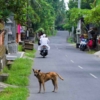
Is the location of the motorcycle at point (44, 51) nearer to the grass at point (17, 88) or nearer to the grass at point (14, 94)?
the grass at point (17, 88)

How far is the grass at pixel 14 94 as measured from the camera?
13.7m

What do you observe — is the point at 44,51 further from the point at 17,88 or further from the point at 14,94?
the point at 14,94

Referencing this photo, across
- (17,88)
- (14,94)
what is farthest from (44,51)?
(14,94)

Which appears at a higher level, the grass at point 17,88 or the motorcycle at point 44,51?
the grass at point 17,88

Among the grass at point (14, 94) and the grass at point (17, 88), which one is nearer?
the grass at point (14, 94)

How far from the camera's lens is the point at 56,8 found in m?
119

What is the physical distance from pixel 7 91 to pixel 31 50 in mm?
28169

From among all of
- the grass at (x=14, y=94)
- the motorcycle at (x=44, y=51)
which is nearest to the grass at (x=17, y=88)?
the grass at (x=14, y=94)

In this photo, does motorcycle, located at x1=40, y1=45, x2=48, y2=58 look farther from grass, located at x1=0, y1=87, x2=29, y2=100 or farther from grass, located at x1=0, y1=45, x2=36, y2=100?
grass, located at x1=0, y1=87, x2=29, y2=100

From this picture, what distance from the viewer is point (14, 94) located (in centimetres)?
1439

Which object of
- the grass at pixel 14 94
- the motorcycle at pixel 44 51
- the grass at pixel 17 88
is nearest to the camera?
the grass at pixel 14 94

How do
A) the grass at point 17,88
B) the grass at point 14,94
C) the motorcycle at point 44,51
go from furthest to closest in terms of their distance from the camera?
the motorcycle at point 44,51 → the grass at point 17,88 → the grass at point 14,94

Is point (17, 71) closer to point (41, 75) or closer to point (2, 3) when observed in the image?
point (2, 3)

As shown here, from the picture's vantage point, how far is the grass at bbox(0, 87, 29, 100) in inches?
539
